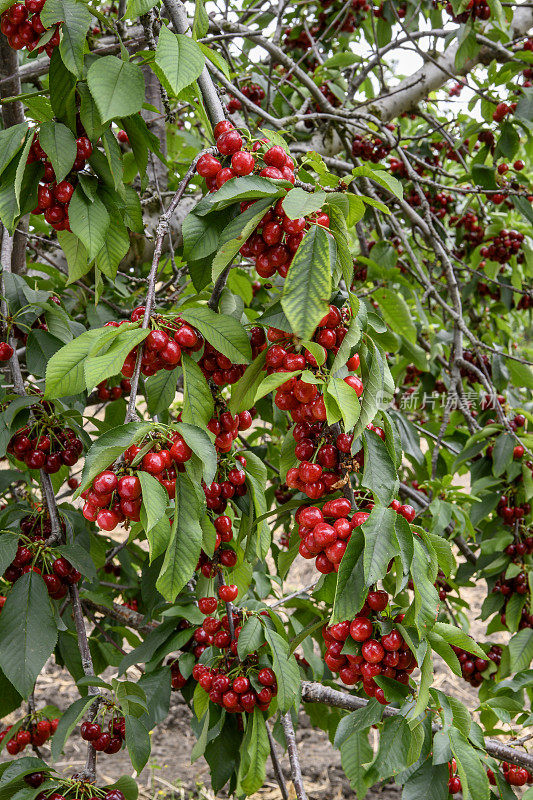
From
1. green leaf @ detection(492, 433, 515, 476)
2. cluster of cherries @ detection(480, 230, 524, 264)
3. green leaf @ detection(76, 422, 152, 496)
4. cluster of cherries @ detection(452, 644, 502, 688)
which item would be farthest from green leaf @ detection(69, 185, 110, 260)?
cluster of cherries @ detection(480, 230, 524, 264)

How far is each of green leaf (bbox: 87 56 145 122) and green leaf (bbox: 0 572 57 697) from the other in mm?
1042

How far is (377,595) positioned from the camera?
40.6 inches

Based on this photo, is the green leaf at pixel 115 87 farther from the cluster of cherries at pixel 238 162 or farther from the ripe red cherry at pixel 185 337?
the ripe red cherry at pixel 185 337

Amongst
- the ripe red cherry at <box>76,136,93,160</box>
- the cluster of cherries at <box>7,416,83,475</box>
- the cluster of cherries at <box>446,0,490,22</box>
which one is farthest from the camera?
the cluster of cherries at <box>446,0,490,22</box>

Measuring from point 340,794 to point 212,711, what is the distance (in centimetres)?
222

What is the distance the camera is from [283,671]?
1.30 metres

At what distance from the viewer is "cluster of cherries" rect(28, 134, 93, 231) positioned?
1265mm

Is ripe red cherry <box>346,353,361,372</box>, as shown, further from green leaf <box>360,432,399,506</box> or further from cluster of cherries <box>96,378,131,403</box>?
cluster of cherries <box>96,378,131,403</box>

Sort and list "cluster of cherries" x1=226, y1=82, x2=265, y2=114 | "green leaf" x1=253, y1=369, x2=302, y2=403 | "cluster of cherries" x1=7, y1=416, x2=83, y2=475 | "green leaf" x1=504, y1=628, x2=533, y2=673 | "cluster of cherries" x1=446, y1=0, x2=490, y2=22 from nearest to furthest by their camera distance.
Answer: "green leaf" x1=253, y1=369, x2=302, y2=403
"cluster of cherries" x1=7, y1=416, x2=83, y2=475
"green leaf" x1=504, y1=628, x2=533, y2=673
"cluster of cherries" x1=446, y1=0, x2=490, y2=22
"cluster of cherries" x1=226, y1=82, x2=265, y2=114

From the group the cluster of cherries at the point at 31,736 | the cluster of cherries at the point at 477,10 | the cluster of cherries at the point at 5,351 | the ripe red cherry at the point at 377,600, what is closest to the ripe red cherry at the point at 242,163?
the ripe red cherry at the point at 377,600

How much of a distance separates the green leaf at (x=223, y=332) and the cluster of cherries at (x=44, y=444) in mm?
807

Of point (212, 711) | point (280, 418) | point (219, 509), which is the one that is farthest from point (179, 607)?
point (280, 418)

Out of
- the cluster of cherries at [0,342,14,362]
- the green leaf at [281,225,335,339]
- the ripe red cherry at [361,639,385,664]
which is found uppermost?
the green leaf at [281,225,335,339]

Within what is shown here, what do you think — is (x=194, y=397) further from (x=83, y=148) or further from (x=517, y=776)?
(x=517, y=776)
